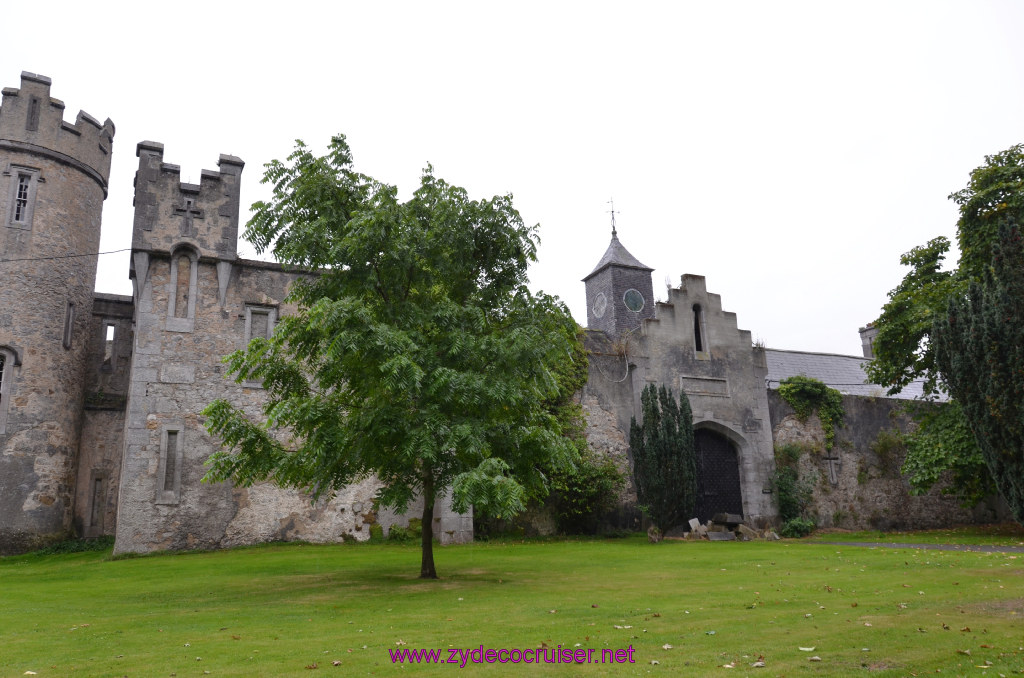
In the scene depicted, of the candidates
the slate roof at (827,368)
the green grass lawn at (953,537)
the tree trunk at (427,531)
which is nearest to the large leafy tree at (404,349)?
the tree trunk at (427,531)

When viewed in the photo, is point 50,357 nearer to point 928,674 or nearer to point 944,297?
point 928,674

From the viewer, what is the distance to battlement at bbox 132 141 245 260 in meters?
19.6

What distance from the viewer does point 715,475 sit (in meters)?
22.5

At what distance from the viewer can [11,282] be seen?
762 inches

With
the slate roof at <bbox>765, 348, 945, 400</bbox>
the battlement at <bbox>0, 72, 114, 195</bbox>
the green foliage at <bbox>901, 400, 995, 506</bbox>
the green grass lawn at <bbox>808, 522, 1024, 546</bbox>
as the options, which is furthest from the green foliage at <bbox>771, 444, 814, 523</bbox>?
the battlement at <bbox>0, 72, 114, 195</bbox>

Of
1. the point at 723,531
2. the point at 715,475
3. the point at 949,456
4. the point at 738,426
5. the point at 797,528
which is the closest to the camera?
the point at 949,456

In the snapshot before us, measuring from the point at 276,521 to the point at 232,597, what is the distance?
31.2 ft

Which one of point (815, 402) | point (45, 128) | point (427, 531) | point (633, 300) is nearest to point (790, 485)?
point (815, 402)

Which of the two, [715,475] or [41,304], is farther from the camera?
[715,475]

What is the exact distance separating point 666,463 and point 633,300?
17599 mm

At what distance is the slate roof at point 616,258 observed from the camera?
36.8 meters

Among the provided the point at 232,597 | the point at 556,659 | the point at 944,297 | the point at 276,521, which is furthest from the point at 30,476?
the point at 944,297

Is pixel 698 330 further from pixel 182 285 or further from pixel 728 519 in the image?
pixel 182 285

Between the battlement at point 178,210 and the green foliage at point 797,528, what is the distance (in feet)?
58.1
